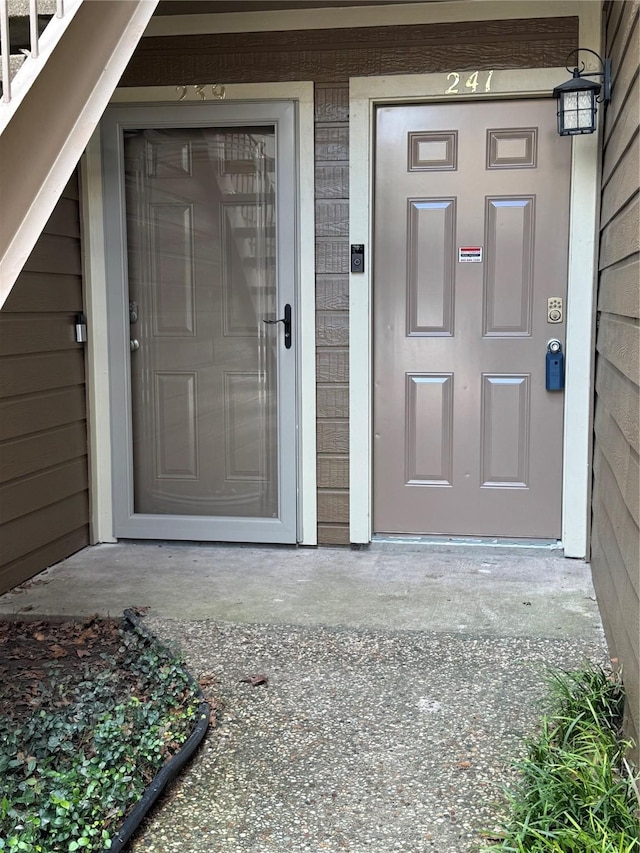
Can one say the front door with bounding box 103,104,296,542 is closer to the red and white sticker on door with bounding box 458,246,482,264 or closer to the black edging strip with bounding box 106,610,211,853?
the red and white sticker on door with bounding box 458,246,482,264

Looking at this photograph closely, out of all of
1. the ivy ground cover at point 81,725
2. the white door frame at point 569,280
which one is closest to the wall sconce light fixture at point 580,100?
the white door frame at point 569,280

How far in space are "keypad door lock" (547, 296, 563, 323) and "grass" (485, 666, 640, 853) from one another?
2.06 m

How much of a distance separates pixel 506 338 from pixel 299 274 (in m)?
1.03

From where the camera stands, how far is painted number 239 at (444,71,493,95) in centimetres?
383

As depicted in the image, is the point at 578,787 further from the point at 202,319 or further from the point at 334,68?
the point at 334,68

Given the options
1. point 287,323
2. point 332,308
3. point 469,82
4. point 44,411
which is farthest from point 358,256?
point 44,411

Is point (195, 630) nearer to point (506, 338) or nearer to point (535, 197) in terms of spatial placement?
point (506, 338)

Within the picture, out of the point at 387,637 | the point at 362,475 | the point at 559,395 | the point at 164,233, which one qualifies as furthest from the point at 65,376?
the point at 559,395

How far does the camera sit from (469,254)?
157 inches

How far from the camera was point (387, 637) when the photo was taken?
3.02 metres

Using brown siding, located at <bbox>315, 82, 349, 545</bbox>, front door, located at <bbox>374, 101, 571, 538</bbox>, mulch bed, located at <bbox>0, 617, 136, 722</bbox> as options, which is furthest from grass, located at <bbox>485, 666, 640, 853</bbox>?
brown siding, located at <bbox>315, 82, 349, 545</bbox>

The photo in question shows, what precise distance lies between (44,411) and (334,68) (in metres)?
2.08

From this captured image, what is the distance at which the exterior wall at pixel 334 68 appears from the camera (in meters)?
3.81

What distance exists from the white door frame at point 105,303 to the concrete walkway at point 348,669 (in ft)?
0.92
